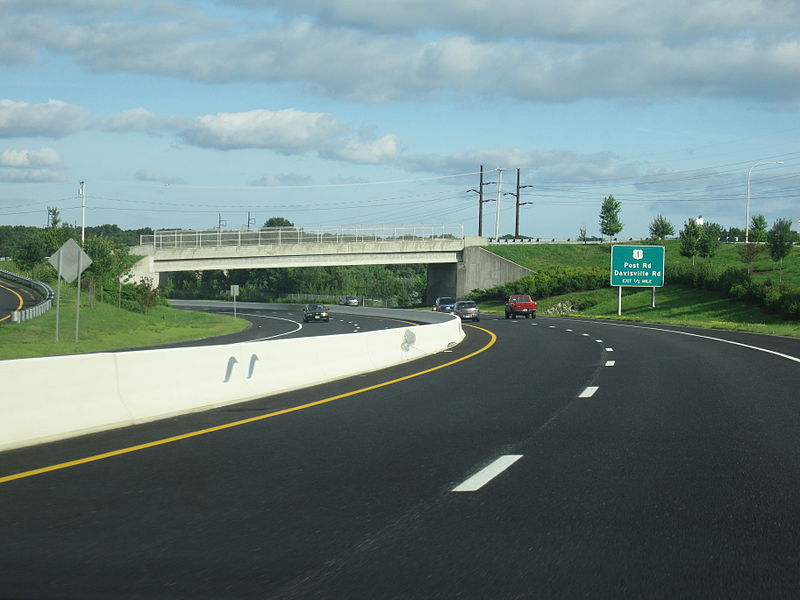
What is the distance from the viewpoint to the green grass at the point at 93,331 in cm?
3919

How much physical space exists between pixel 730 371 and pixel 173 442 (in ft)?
43.2

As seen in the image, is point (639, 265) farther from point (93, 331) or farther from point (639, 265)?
point (93, 331)

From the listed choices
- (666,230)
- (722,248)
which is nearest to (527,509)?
(722,248)

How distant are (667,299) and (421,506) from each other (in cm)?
7973

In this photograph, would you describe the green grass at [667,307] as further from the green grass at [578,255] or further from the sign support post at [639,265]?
the green grass at [578,255]

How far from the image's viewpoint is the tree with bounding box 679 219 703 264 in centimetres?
9338

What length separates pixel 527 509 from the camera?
7094 millimetres

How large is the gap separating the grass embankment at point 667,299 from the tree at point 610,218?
3.23 m

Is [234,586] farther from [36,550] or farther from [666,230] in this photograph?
[666,230]

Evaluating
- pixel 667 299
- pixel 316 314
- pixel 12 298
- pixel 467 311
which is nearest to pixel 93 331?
pixel 12 298

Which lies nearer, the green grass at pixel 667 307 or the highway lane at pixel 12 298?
the highway lane at pixel 12 298

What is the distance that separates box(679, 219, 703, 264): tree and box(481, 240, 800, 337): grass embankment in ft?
15.6

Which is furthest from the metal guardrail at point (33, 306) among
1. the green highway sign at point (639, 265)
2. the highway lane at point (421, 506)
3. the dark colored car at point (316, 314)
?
the highway lane at point (421, 506)

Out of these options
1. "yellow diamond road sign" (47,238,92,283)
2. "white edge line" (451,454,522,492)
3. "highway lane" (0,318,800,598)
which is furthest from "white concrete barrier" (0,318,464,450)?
"yellow diamond road sign" (47,238,92,283)
